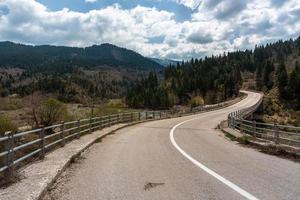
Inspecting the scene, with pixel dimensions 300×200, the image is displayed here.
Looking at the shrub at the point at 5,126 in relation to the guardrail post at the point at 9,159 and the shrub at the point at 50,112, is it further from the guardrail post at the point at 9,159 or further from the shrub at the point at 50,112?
the guardrail post at the point at 9,159

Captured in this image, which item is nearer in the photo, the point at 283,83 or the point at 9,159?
the point at 9,159

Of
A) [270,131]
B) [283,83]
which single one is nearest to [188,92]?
[283,83]

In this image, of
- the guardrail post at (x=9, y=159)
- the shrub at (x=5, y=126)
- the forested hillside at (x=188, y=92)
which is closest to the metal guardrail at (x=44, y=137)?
the guardrail post at (x=9, y=159)

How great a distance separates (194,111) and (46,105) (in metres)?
38.7

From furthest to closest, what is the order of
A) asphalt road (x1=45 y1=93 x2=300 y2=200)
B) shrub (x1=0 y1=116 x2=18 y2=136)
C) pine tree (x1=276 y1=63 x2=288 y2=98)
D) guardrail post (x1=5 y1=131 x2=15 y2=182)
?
pine tree (x1=276 y1=63 x2=288 y2=98) → shrub (x1=0 y1=116 x2=18 y2=136) → guardrail post (x1=5 y1=131 x2=15 y2=182) → asphalt road (x1=45 y1=93 x2=300 y2=200)

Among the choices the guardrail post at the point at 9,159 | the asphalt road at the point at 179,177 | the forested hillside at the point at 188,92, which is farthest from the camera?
the forested hillside at the point at 188,92

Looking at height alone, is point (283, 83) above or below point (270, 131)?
above

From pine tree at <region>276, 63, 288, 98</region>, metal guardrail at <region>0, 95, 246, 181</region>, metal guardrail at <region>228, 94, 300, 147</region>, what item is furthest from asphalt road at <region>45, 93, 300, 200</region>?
pine tree at <region>276, 63, 288, 98</region>

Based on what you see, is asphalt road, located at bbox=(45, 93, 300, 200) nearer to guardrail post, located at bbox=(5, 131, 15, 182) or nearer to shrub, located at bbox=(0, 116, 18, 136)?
guardrail post, located at bbox=(5, 131, 15, 182)

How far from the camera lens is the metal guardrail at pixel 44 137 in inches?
374

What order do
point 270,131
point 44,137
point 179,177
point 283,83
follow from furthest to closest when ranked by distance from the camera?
1. point 283,83
2. point 270,131
3. point 44,137
4. point 179,177

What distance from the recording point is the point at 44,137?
13.2 metres

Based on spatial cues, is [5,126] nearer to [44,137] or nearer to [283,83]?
[44,137]

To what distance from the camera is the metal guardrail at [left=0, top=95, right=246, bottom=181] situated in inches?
374
